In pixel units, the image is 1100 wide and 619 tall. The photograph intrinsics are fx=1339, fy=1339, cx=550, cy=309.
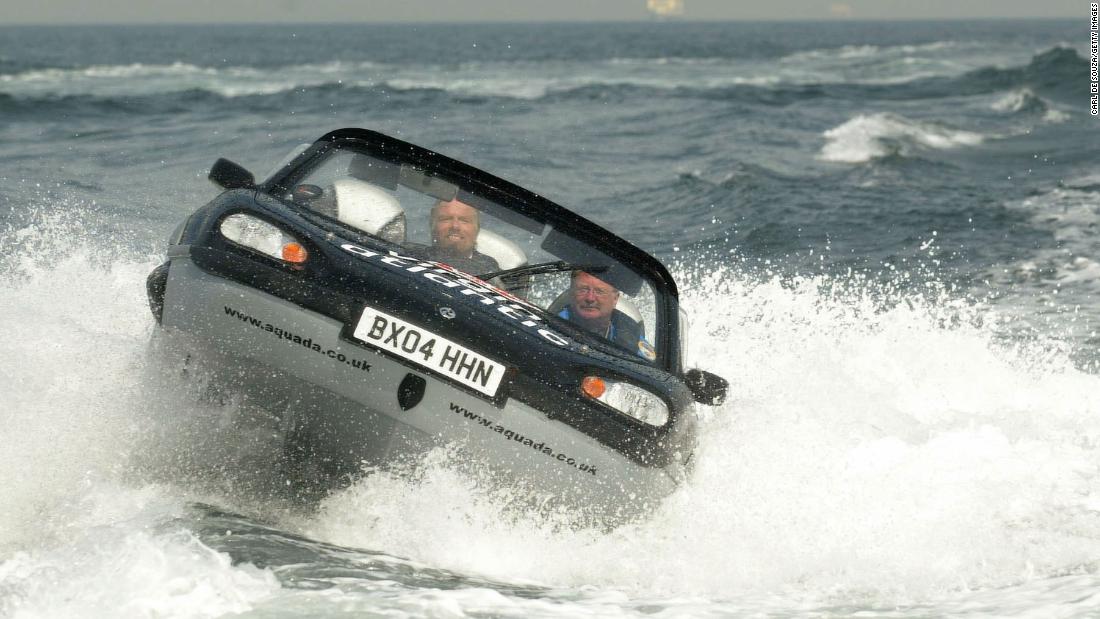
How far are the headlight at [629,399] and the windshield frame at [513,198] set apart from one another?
90 centimetres

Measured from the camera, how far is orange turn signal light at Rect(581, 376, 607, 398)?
4.87 metres

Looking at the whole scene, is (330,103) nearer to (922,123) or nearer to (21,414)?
(922,123)

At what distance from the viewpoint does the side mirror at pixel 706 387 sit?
575cm

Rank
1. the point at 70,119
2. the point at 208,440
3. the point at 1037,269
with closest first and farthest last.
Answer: the point at 208,440, the point at 1037,269, the point at 70,119

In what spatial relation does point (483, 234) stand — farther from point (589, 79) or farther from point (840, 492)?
point (589, 79)

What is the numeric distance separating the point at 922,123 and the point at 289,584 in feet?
75.0

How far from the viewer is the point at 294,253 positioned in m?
4.95

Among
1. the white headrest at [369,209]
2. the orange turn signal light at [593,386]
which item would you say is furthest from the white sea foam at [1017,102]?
Result: the orange turn signal light at [593,386]

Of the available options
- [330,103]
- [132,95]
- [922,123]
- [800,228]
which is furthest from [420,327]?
[132,95]

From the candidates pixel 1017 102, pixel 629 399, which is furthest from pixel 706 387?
pixel 1017 102

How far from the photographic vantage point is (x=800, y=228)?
1419cm

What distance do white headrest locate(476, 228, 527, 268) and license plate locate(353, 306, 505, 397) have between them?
1255 millimetres

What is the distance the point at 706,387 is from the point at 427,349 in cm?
155

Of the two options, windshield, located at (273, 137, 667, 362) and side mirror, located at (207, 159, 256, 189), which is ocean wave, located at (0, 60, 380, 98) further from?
windshield, located at (273, 137, 667, 362)
